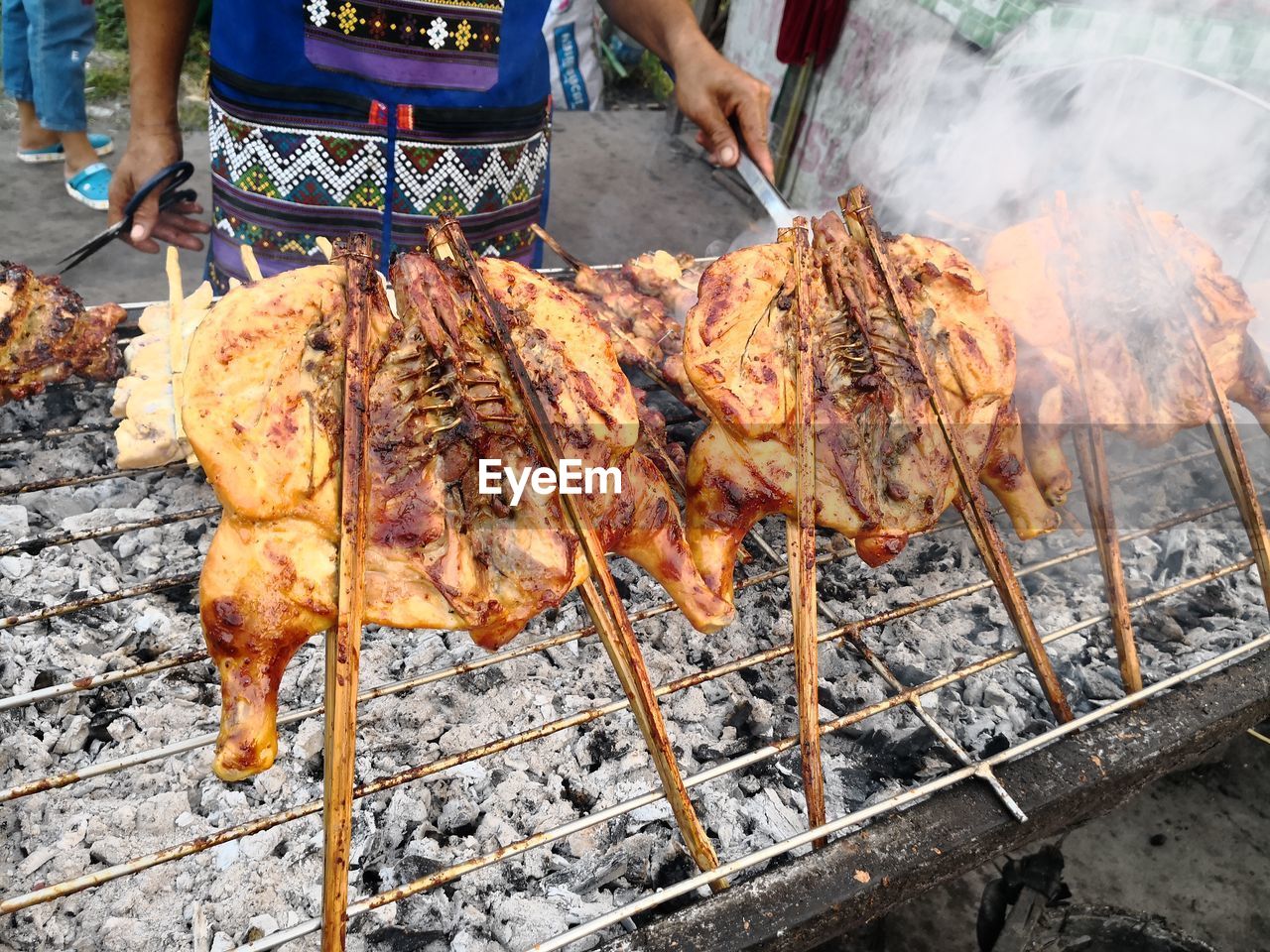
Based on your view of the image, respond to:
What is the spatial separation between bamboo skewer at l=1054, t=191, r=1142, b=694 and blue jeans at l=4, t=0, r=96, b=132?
6347 millimetres

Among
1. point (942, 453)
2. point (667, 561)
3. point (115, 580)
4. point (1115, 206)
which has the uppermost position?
point (1115, 206)

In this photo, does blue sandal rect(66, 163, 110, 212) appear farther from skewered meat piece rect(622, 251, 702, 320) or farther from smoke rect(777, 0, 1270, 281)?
smoke rect(777, 0, 1270, 281)

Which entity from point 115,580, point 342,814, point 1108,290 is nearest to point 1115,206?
point 1108,290

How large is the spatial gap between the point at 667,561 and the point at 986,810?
33.0 inches

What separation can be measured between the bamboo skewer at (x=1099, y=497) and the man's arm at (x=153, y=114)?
2.55m

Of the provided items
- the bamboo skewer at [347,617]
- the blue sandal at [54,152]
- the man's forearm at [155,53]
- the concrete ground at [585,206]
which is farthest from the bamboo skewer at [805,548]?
the blue sandal at [54,152]

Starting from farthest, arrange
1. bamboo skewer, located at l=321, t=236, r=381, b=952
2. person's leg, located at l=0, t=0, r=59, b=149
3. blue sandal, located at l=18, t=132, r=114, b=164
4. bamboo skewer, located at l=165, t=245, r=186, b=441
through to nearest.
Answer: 1. blue sandal, located at l=18, t=132, r=114, b=164
2. person's leg, located at l=0, t=0, r=59, b=149
3. bamboo skewer, located at l=165, t=245, r=186, b=441
4. bamboo skewer, located at l=321, t=236, r=381, b=952

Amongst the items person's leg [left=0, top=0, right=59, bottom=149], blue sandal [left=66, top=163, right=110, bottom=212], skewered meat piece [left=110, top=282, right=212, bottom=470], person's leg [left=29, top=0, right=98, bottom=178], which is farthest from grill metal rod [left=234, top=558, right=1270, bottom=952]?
person's leg [left=0, top=0, right=59, bottom=149]

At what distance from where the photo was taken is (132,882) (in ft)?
5.70

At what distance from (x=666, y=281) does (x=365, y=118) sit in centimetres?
108

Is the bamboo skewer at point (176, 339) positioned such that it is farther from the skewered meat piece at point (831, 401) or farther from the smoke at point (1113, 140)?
the smoke at point (1113, 140)

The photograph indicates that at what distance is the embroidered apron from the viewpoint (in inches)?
101

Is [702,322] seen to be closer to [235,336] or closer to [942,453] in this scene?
[942,453]

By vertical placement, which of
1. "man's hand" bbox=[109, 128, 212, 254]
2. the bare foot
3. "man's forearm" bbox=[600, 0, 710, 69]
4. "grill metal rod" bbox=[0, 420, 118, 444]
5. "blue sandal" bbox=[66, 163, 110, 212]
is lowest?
"blue sandal" bbox=[66, 163, 110, 212]
